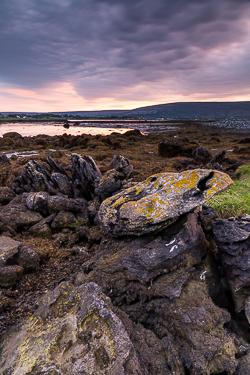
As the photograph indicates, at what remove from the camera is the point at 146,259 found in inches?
245

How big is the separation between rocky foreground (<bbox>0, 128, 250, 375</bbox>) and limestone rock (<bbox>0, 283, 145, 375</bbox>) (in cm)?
2

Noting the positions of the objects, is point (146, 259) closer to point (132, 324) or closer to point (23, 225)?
point (132, 324)

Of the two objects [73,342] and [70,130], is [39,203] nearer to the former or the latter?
[73,342]

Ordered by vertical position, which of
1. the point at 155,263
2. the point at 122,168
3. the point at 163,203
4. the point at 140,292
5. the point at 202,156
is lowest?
the point at 202,156

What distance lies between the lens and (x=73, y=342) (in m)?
4.39

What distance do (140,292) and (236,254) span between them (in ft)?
9.00

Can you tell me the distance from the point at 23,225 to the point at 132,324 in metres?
8.09

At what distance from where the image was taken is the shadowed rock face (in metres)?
6.61

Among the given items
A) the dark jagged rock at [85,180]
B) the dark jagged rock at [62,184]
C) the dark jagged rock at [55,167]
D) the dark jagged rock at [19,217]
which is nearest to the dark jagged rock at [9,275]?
the dark jagged rock at [19,217]

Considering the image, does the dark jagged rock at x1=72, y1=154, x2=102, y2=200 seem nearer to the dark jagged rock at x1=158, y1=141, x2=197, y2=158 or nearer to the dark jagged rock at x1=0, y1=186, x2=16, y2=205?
the dark jagged rock at x1=0, y1=186, x2=16, y2=205

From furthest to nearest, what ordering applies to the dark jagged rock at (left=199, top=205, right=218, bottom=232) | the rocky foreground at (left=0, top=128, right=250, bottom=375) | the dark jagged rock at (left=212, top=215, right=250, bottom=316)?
the dark jagged rock at (left=199, top=205, right=218, bottom=232)
the dark jagged rock at (left=212, top=215, right=250, bottom=316)
the rocky foreground at (left=0, top=128, right=250, bottom=375)

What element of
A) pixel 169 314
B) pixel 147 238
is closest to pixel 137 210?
pixel 147 238

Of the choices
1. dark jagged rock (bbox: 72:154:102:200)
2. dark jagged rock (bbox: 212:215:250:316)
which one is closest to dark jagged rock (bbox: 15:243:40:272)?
dark jagged rock (bbox: 72:154:102:200)

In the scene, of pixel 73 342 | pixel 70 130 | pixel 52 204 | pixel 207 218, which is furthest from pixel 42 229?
pixel 70 130
